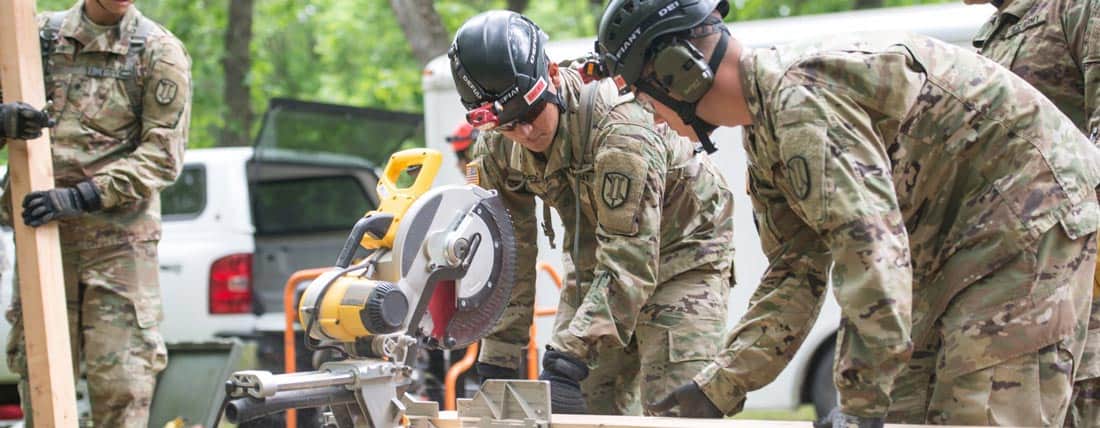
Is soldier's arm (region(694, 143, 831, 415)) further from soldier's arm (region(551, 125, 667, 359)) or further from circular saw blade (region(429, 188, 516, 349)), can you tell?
circular saw blade (region(429, 188, 516, 349))

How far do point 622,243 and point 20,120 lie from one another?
2159 mm

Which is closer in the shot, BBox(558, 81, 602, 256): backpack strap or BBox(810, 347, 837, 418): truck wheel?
BBox(558, 81, 602, 256): backpack strap

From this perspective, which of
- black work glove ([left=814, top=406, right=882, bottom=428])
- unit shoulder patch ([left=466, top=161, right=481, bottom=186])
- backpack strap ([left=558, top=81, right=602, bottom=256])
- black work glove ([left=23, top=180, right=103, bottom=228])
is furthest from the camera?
black work glove ([left=23, top=180, right=103, bottom=228])

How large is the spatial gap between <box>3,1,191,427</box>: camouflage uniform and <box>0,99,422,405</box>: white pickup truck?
293 centimetres

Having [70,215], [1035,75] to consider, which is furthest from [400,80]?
[1035,75]

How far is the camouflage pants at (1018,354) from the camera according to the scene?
9.25 ft

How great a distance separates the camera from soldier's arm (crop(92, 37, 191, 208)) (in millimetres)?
5020

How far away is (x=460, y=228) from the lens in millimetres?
3617

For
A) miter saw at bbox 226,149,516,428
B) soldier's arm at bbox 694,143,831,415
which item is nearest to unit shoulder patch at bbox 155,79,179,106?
miter saw at bbox 226,149,516,428

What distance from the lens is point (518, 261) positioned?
433 cm

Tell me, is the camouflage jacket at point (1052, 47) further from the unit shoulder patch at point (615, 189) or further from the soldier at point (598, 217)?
the unit shoulder patch at point (615, 189)

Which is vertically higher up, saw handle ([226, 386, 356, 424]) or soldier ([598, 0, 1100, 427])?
soldier ([598, 0, 1100, 427])

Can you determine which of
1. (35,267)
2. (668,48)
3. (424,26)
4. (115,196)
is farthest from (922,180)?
(424,26)

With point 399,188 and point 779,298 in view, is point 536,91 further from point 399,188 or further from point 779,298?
point 779,298
